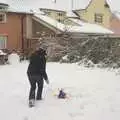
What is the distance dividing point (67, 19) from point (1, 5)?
8891 millimetres

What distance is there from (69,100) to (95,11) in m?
37.7

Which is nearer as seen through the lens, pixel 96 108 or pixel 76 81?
pixel 96 108

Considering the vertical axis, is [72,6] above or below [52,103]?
above

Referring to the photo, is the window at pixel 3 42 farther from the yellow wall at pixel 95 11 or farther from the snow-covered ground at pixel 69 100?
the snow-covered ground at pixel 69 100

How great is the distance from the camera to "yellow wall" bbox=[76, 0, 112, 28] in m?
48.7

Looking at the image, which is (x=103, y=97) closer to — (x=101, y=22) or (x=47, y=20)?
(x=47, y=20)

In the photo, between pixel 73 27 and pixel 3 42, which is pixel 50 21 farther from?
pixel 3 42

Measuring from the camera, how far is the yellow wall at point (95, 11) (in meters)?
48.7

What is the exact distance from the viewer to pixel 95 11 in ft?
165

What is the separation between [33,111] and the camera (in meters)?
12.1

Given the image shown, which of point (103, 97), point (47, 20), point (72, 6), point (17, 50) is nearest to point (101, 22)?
point (72, 6)

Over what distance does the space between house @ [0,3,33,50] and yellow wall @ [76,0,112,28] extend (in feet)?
32.4

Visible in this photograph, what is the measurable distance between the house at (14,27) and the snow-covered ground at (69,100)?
2017 cm

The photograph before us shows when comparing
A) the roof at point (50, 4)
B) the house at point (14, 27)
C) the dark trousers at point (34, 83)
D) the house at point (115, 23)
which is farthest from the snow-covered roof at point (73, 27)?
the dark trousers at point (34, 83)
